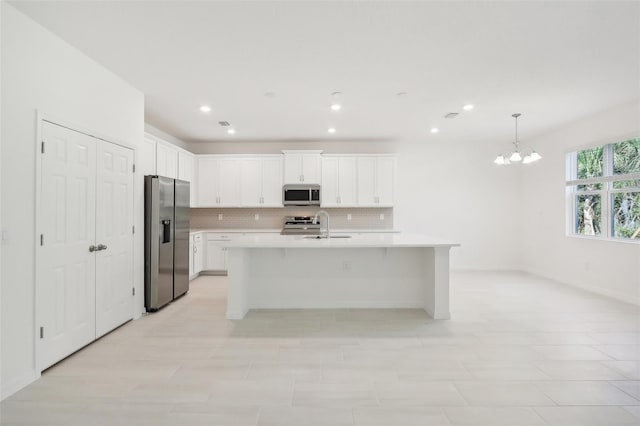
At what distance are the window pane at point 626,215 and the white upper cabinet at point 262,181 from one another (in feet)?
17.8

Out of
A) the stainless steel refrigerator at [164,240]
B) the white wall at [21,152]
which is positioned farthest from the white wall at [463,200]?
the white wall at [21,152]

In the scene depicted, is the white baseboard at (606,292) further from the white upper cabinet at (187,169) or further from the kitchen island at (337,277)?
the white upper cabinet at (187,169)

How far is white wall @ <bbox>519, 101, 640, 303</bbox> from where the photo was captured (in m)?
4.52

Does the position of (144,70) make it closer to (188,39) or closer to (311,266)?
(188,39)

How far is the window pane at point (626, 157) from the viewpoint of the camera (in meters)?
4.50

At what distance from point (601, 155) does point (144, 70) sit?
6.36 meters

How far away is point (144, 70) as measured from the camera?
3.40 m

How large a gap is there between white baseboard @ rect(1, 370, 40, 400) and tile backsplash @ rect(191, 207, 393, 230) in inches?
179

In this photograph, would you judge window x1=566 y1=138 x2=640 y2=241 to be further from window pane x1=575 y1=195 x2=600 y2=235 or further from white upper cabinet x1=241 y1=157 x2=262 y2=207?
white upper cabinet x1=241 y1=157 x2=262 y2=207

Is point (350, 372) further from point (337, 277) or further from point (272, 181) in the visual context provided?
point (272, 181)

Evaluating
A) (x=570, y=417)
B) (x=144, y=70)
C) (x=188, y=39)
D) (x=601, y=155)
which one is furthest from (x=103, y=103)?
(x=601, y=155)

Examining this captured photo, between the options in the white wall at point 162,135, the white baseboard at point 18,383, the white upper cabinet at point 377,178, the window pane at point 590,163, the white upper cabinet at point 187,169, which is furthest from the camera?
the white upper cabinet at point 377,178

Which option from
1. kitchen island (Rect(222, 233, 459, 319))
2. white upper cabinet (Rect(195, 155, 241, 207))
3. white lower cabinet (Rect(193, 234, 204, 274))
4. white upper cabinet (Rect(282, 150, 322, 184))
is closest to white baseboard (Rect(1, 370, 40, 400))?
kitchen island (Rect(222, 233, 459, 319))

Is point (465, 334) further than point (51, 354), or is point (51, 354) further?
point (465, 334)
